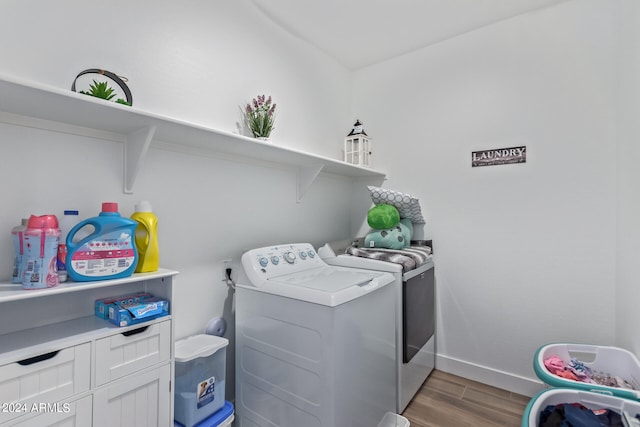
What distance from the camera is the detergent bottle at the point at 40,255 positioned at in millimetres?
945

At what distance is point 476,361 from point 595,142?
1.72 metres

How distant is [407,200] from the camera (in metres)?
2.25

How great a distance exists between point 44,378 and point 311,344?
3.03ft

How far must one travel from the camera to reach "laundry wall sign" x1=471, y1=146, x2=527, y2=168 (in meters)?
2.10

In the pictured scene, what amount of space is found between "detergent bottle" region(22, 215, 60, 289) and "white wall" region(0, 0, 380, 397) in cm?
24

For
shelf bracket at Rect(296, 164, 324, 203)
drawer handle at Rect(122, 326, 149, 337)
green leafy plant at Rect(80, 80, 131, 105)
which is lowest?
drawer handle at Rect(122, 326, 149, 337)

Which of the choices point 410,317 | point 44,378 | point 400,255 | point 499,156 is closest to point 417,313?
point 410,317

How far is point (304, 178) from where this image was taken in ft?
7.47

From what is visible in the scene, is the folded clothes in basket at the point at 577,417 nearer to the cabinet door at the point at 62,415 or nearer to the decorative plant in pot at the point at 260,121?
the cabinet door at the point at 62,415

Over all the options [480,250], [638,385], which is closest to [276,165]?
[480,250]

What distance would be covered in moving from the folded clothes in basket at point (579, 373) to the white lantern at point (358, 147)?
6.10 feet

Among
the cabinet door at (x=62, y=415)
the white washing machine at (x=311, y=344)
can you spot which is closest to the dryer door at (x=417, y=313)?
the white washing machine at (x=311, y=344)

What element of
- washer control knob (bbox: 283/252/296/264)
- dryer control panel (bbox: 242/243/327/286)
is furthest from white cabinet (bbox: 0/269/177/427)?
washer control knob (bbox: 283/252/296/264)

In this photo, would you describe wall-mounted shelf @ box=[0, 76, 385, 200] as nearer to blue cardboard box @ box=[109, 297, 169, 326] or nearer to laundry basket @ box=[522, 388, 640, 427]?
blue cardboard box @ box=[109, 297, 169, 326]
